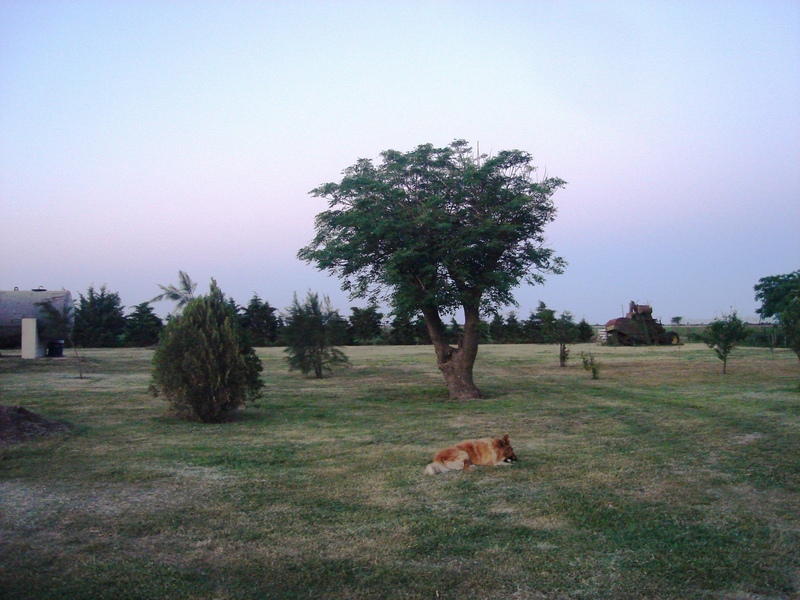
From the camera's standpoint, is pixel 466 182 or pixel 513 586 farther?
pixel 466 182

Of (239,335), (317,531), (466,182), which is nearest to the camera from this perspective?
(317,531)

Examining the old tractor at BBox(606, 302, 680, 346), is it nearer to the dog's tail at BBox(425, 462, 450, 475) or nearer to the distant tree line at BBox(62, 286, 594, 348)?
the distant tree line at BBox(62, 286, 594, 348)

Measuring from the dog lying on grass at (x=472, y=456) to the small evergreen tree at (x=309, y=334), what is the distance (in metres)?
14.3

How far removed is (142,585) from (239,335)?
769 centimetres

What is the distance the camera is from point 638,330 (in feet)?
138

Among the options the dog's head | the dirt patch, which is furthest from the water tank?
the dog's head

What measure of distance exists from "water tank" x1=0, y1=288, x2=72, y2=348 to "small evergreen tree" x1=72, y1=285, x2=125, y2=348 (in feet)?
45.1

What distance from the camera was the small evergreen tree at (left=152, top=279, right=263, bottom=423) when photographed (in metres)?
10.7

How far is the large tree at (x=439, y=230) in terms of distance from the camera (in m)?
14.5

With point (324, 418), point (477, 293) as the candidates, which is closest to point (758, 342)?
point (477, 293)

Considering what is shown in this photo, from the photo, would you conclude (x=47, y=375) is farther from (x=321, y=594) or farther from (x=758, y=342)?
(x=758, y=342)

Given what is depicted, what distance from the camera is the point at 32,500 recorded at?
5773mm

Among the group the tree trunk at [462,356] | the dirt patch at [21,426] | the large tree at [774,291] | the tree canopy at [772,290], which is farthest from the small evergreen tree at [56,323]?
the tree canopy at [772,290]

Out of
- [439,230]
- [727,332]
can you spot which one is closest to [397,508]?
[439,230]
